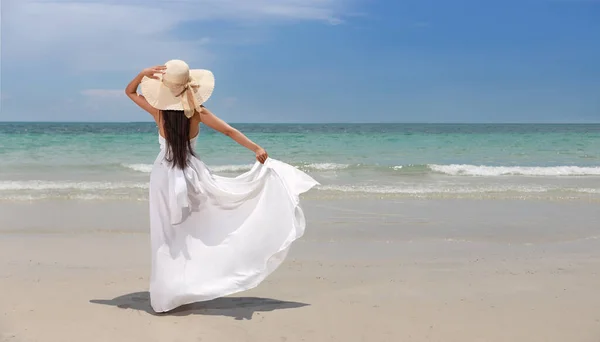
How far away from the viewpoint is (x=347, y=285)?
5781mm

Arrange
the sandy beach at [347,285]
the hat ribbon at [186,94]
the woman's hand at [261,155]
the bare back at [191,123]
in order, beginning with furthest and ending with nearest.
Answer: the woman's hand at [261,155]
the bare back at [191,123]
the hat ribbon at [186,94]
the sandy beach at [347,285]

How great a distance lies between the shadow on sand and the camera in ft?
16.1

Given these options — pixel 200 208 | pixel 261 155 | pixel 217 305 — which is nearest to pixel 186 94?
pixel 261 155

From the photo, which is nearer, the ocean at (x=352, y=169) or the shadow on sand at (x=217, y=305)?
the shadow on sand at (x=217, y=305)

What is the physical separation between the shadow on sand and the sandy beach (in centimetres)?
2

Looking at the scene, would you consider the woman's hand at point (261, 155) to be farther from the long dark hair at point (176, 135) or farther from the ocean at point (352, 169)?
the ocean at point (352, 169)

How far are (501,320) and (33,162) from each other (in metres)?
18.5

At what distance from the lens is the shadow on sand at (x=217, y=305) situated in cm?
490

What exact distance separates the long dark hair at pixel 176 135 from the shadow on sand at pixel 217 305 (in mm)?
1105

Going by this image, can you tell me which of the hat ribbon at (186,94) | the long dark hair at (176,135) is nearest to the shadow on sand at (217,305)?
the long dark hair at (176,135)

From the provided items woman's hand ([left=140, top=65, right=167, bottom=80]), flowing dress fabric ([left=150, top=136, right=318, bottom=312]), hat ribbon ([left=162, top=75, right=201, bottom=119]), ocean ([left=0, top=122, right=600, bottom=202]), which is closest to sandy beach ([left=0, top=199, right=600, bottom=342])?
flowing dress fabric ([left=150, top=136, right=318, bottom=312])

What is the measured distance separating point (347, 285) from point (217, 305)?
1.25 metres

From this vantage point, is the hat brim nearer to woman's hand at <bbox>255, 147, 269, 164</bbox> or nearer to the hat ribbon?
the hat ribbon

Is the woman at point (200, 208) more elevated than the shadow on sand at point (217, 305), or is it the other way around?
the woman at point (200, 208)
